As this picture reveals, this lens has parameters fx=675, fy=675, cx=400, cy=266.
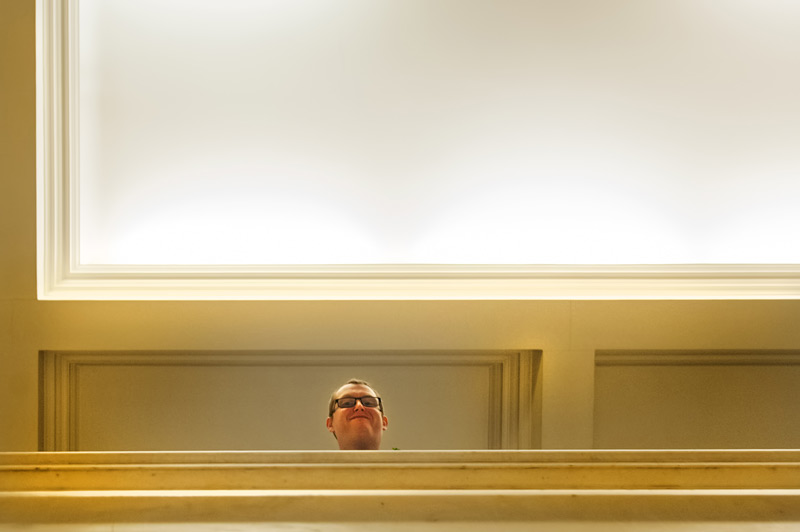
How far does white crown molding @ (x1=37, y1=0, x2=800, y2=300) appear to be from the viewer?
2.76 m

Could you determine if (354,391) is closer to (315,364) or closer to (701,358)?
(315,364)

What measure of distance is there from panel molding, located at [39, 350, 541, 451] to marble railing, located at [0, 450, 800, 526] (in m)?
2.20

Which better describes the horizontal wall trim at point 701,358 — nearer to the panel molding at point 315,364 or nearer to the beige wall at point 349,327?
the beige wall at point 349,327

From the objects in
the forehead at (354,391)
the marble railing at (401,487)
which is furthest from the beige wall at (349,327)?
the marble railing at (401,487)

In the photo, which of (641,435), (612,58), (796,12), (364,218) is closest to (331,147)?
(364,218)

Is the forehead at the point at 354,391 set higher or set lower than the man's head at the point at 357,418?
higher

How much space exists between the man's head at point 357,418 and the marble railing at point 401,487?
1.81 metres

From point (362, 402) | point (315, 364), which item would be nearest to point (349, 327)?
point (315, 364)

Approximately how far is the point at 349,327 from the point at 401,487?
7.08 feet

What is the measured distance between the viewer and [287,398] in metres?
2.99

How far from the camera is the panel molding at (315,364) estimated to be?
2.87 meters

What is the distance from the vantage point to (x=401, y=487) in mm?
685

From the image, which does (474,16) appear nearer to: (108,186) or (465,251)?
(465,251)

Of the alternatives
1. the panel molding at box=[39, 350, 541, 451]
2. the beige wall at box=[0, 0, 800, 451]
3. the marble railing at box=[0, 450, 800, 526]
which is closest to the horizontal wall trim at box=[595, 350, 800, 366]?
the beige wall at box=[0, 0, 800, 451]
